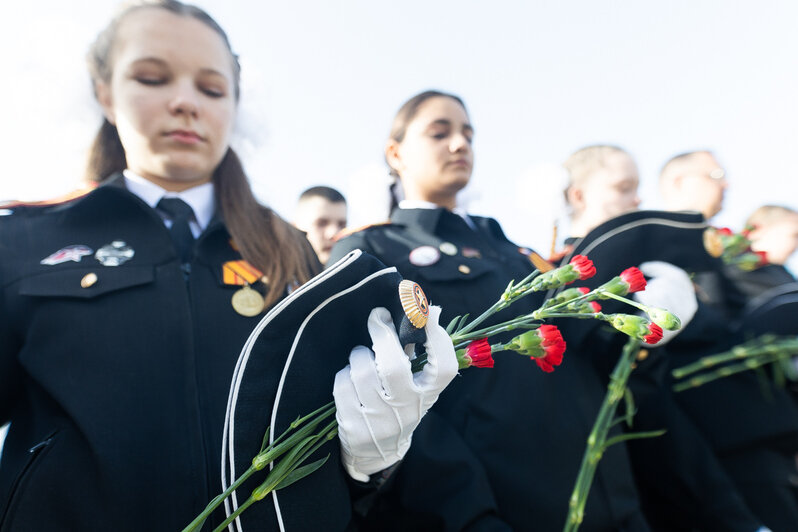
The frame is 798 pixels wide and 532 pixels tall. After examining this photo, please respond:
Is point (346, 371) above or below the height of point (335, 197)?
above

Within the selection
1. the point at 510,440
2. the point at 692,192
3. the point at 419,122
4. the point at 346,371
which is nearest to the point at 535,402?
the point at 510,440

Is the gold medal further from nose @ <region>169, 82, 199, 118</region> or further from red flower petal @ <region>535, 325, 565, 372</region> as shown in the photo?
red flower petal @ <region>535, 325, 565, 372</region>

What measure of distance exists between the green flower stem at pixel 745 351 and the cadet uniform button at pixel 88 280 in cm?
198

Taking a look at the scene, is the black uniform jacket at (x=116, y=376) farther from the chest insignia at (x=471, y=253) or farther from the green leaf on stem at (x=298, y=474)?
the chest insignia at (x=471, y=253)

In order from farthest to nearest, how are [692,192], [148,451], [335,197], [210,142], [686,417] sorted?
1. [335,197]
2. [692,192]
3. [686,417]
4. [210,142]
5. [148,451]

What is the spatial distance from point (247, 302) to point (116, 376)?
32cm

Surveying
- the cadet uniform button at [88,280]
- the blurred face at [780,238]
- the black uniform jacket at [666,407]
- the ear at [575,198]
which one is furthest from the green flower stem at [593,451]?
the blurred face at [780,238]

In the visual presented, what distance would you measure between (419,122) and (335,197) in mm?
2112

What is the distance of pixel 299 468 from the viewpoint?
0.90 meters

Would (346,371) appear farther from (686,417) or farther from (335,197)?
(335,197)

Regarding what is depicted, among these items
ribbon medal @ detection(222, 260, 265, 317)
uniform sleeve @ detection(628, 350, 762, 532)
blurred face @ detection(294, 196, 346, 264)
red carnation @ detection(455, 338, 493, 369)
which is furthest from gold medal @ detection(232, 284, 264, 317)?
blurred face @ detection(294, 196, 346, 264)

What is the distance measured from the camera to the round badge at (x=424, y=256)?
181cm

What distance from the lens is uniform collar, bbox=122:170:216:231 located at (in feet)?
4.84

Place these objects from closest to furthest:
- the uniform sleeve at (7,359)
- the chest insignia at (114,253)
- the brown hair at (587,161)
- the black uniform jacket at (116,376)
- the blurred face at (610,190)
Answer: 1. the black uniform jacket at (116,376)
2. the uniform sleeve at (7,359)
3. the chest insignia at (114,253)
4. the blurred face at (610,190)
5. the brown hair at (587,161)
